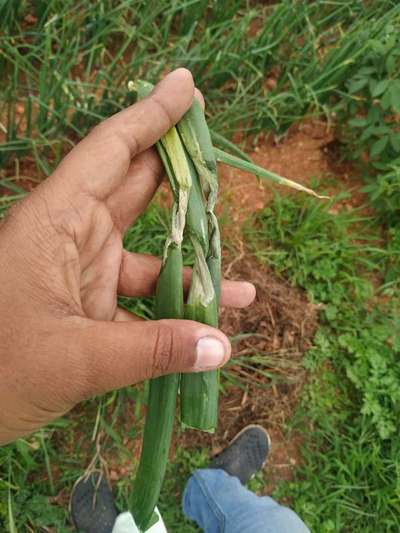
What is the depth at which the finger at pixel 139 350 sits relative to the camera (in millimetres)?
1037

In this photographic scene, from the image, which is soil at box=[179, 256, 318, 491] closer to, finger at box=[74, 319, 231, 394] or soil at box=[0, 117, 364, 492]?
soil at box=[0, 117, 364, 492]

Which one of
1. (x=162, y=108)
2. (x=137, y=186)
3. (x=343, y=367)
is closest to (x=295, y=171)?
(x=343, y=367)

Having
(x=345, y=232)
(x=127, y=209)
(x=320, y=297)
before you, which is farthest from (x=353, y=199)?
(x=127, y=209)

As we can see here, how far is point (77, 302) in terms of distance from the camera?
120 centimetres

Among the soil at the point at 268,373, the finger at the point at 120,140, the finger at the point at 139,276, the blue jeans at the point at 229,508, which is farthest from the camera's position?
the soil at the point at 268,373

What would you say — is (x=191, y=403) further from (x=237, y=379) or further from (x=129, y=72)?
(x=129, y=72)

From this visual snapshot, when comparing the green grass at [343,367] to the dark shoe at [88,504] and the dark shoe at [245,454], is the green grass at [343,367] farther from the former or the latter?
the dark shoe at [88,504]

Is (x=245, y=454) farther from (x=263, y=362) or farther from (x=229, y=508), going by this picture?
(x=263, y=362)

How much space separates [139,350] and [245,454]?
3.66ft

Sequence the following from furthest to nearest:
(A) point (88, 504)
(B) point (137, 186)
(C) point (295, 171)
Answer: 1. (C) point (295, 171)
2. (A) point (88, 504)
3. (B) point (137, 186)

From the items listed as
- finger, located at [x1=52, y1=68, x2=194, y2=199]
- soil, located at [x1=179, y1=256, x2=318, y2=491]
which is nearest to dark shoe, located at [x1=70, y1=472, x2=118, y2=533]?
soil, located at [x1=179, y1=256, x2=318, y2=491]

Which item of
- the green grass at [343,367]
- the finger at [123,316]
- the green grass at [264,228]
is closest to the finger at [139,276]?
the finger at [123,316]

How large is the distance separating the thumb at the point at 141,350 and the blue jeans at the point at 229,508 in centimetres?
97

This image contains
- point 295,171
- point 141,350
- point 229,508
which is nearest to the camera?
point 141,350
